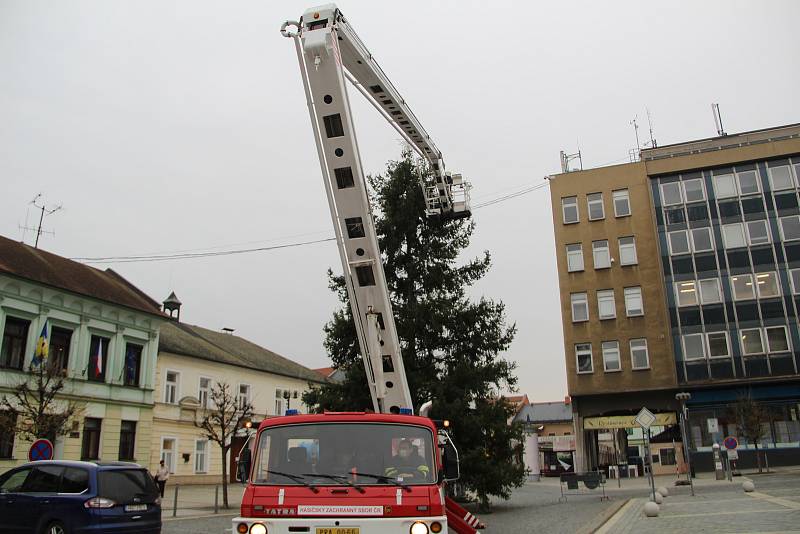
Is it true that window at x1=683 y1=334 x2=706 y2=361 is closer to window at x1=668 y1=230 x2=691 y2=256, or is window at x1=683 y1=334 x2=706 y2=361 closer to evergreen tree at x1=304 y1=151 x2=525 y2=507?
window at x1=668 y1=230 x2=691 y2=256

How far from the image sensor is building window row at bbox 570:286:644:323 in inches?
1586

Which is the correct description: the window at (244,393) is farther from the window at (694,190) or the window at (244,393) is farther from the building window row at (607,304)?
the window at (694,190)

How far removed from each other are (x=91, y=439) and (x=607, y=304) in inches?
1164

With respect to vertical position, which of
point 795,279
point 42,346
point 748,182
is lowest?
point 42,346

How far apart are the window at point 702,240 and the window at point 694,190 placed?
205cm

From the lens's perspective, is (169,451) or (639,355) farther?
(639,355)

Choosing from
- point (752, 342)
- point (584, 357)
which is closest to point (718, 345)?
point (752, 342)

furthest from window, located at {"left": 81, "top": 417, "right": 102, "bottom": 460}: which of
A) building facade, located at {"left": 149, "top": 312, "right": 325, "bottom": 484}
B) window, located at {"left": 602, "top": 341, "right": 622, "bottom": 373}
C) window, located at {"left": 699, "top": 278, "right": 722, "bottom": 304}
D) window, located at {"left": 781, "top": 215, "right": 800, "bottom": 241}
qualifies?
window, located at {"left": 781, "top": 215, "right": 800, "bottom": 241}

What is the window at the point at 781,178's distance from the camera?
3931 centimetres

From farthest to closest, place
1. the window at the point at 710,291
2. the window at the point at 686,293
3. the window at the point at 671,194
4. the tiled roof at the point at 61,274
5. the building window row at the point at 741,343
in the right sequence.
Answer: the window at the point at 671,194 < the window at the point at 686,293 < the window at the point at 710,291 < the building window row at the point at 741,343 < the tiled roof at the point at 61,274

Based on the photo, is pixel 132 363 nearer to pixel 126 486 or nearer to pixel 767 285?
pixel 126 486

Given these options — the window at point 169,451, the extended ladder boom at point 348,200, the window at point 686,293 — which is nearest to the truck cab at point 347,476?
the extended ladder boom at point 348,200

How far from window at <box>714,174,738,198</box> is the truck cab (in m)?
38.3

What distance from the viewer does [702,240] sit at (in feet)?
131
